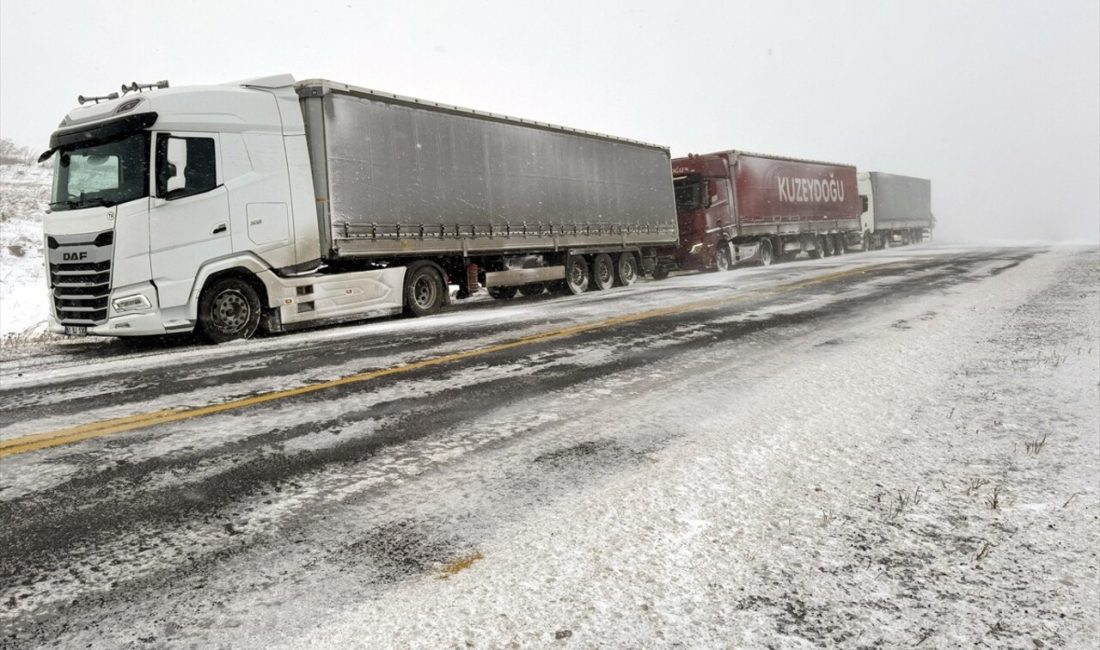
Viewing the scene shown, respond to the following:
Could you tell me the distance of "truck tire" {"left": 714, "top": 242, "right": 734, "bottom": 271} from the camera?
2162cm

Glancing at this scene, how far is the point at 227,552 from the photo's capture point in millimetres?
2416

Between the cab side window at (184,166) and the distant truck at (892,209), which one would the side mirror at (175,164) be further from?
the distant truck at (892,209)

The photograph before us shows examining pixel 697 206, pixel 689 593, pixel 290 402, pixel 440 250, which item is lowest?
pixel 689 593

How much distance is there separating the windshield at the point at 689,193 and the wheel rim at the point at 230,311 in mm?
14818

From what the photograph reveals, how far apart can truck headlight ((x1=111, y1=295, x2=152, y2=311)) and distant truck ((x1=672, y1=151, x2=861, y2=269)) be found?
1507 centimetres

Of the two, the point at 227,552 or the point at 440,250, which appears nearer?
the point at 227,552

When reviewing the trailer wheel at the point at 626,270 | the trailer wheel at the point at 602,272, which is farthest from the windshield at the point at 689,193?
the trailer wheel at the point at 602,272

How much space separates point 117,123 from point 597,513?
8212mm

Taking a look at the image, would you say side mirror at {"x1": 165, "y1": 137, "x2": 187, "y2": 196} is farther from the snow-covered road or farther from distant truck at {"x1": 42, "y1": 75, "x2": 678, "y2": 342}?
the snow-covered road

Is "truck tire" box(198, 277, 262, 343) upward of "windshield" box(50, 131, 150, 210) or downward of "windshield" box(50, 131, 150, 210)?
downward

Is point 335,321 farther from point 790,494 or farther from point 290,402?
point 790,494

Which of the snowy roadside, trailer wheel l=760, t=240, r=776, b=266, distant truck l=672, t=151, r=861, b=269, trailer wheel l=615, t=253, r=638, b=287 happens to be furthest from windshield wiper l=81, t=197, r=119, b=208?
trailer wheel l=760, t=240, r=776, b=266

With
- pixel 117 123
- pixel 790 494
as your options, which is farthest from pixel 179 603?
pixel 117 123

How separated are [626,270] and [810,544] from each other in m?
15.0
